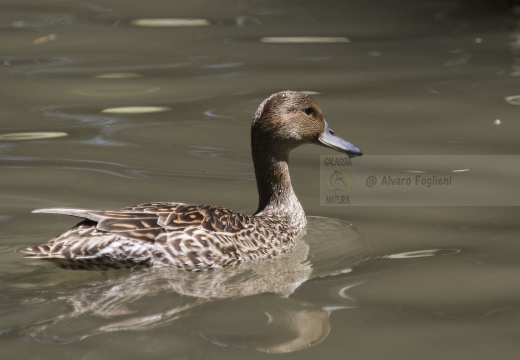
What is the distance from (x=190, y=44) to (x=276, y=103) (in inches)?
189

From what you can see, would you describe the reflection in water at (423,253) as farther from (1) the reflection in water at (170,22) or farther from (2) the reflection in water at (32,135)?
(1) the reflection in water at (170,22)

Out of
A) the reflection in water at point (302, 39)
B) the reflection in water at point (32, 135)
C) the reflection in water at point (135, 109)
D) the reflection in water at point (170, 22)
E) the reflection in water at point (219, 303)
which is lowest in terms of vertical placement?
the reflection in water at point (219, 303)

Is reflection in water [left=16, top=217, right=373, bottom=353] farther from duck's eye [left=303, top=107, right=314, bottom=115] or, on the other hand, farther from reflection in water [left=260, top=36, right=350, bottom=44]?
reflection in water [left=260, top=36, right=350, bottom=44]

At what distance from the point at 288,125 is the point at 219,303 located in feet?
6.02

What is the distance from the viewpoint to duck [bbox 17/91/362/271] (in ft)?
22.0

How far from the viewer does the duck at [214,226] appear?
6695mm

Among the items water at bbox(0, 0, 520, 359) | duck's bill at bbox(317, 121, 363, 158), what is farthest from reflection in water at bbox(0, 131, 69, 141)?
duck's bill at bbox(317, 121, 363, 158)

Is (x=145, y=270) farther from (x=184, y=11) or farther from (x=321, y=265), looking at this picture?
(x=184, y=11)

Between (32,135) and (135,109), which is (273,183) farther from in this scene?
(135,109)

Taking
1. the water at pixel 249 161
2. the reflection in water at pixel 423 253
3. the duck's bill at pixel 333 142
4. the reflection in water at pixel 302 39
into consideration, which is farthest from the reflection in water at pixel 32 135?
the reflection in water at pixel 423 253

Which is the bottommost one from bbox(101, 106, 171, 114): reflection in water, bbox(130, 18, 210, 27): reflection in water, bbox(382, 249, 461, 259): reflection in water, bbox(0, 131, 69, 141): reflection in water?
bbox(382, 249, 461, 259): reflection in water

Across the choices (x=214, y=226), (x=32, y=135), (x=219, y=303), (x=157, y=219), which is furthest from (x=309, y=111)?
(x=32, y=135)

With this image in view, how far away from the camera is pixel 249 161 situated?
9.12 m

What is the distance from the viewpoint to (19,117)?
10.2 meters
